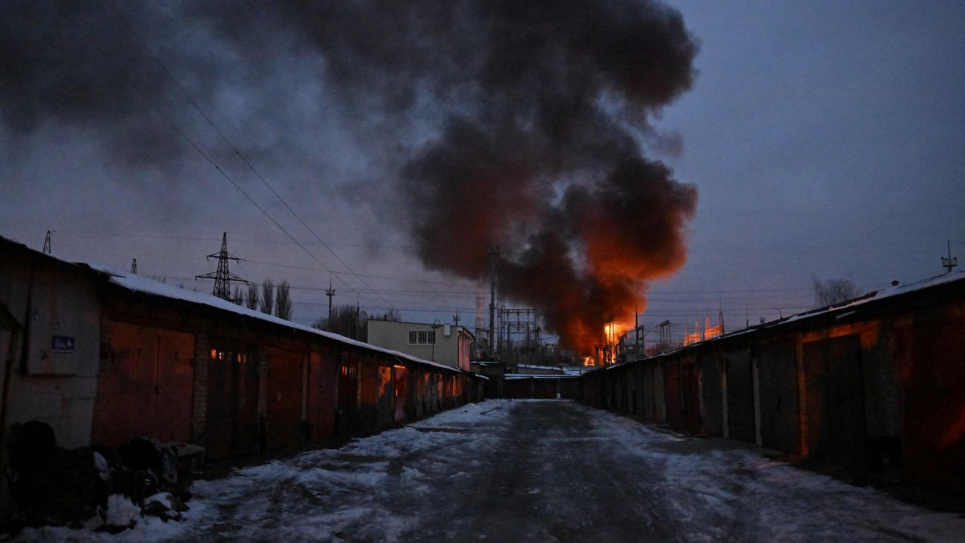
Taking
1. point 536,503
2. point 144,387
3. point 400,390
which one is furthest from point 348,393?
point 536,503

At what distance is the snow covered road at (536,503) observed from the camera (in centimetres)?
709

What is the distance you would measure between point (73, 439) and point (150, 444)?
0.87 m

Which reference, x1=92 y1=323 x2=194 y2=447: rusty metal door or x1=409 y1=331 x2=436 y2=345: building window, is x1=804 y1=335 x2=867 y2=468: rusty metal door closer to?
x1=92 y1=323 x2=194 y2=447: rusty metal door

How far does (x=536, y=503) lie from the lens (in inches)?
354

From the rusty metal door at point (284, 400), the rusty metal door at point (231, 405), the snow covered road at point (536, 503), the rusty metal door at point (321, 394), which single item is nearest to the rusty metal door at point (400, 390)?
the rusty metal door at point (321, 394)

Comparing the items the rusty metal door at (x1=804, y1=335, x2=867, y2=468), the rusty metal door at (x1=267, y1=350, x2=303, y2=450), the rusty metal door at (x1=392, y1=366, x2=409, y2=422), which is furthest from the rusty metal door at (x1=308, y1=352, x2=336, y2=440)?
the rusty metal door at (x1=804, y1=335, x2=867, y2=468)

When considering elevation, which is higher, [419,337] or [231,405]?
[419,337]

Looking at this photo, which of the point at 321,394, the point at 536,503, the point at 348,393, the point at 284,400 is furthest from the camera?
the point at 348,393

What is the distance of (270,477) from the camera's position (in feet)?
35.8

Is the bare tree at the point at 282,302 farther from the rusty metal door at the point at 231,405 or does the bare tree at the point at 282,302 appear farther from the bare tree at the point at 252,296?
the rusty metal door at the point at 231,405

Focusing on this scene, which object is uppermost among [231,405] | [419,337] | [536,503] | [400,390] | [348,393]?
[419,337]

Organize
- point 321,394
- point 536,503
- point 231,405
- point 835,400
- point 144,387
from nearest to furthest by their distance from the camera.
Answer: point 536,503 < point 144,387 < point 835,400 < point 231,405 < point 321,394

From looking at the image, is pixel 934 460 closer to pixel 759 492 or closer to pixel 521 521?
pixel 759 492

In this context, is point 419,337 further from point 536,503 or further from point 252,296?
point 536,503
